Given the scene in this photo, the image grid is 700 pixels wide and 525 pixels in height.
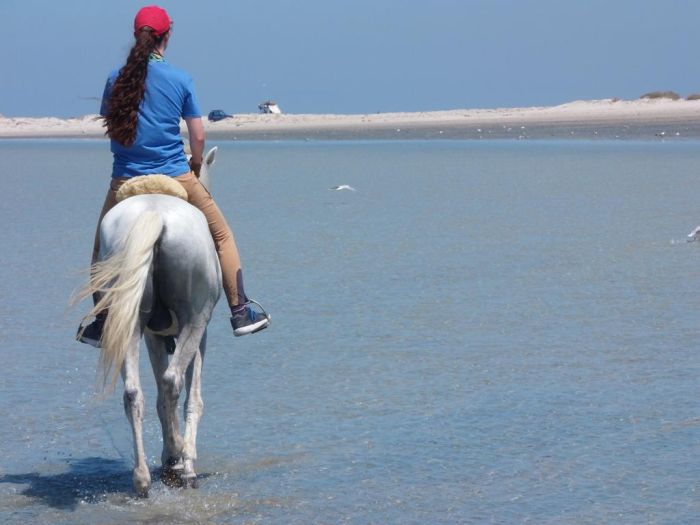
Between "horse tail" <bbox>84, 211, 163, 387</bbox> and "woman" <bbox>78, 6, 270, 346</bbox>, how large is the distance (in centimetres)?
34

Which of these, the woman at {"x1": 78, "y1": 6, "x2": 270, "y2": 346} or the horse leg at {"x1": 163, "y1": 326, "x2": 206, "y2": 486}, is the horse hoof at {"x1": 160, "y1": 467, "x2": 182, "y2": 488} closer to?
the horse leg at {"x1": 163, "y1": 326, "x2": 206, "y2": 486}

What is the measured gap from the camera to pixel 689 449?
689cm

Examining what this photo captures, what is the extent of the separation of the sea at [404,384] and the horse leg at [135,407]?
4.8 inches

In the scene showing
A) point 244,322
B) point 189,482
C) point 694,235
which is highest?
point 244,322

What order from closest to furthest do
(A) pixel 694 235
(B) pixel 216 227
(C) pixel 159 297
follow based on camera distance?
1. (C) pixel 159 297
2. (B) pixel 216 227
3. (A) pixel 694 235

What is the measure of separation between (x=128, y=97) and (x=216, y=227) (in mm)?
813

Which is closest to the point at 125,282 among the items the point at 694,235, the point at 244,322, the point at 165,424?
the point at 165,424

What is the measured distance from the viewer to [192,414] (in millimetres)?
6734

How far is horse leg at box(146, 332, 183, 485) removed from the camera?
6562mm

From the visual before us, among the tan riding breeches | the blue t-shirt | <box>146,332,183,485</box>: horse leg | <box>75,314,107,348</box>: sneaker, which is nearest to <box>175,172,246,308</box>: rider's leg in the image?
the tan riding breeches

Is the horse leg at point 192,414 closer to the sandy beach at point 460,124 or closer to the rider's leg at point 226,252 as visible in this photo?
the rider's leg at point 226,252

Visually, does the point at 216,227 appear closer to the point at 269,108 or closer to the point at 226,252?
the point at 226,252

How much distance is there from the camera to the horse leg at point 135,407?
6156 mm

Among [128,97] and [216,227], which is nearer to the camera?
[128,97]
